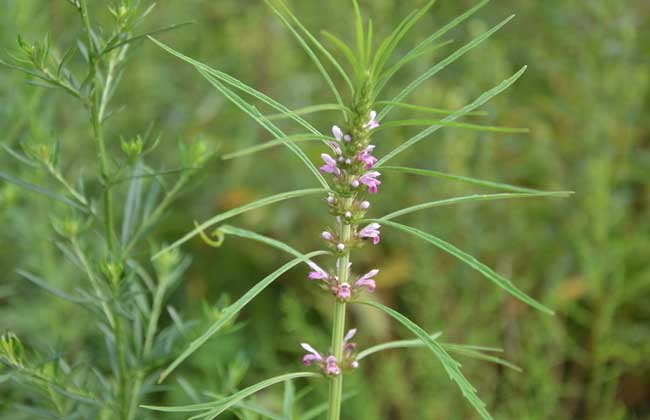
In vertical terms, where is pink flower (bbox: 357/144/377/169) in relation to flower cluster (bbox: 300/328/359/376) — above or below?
above

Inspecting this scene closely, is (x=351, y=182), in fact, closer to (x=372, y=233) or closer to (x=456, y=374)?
(x=372, y=233)

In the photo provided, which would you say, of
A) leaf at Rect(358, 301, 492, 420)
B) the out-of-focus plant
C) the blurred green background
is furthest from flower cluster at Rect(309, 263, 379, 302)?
the blurred green background

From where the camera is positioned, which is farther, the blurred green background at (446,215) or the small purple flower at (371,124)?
the blurred green background at (446,215)

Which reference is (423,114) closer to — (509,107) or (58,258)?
(509,107)

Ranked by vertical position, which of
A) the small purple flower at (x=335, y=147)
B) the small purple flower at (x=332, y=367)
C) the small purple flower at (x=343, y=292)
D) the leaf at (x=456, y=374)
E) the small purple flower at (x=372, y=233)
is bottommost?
the small purple flower at (x=332, y=367)

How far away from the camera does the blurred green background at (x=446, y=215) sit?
6.92 feet

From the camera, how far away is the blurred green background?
83.0 inches

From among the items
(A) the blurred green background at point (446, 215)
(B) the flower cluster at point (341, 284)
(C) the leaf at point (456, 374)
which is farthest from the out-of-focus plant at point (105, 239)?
(A) the blurred green background at point (446, 215)

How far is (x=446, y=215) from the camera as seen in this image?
2.49m

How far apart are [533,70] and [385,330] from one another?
1.22 meters

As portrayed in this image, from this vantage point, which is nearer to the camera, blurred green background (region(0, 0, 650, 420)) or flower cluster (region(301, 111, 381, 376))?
flower cluster (region(301, 111, 381, 376))

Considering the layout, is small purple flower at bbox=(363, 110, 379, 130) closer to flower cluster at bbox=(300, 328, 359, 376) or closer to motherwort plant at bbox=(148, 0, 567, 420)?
motherwort plant at bbox=(148, 0, 567, 420)

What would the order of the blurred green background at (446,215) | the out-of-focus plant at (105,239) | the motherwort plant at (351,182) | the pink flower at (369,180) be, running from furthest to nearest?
the blurred green background at (446,215) → the out-of-focus plant at (105,239) → the pink flower at (369,180) → the motherwort plant at (351,182)

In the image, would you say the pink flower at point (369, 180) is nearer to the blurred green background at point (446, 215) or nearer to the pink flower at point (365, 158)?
the pink flower at point (365, 158)
